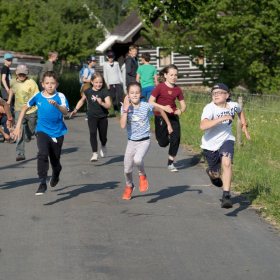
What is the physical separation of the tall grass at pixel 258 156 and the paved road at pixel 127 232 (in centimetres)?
35

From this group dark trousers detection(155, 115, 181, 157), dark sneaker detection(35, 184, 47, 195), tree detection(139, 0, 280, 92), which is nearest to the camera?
dark sneaker detection(35, 184, 47, 195)

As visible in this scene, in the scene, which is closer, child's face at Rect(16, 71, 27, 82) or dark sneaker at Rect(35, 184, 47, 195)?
dark sneaker at Rect(35, 184, 47, 195)

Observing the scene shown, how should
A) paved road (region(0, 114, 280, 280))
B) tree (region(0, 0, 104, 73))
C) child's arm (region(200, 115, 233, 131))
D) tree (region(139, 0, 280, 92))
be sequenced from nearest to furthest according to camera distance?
paved road (region(0, 114, 280, 280))
child's arm (region(200, 115, 233, 131))
tree (region(139, 0, 280, 92))
tree (region(0, 0, 104, 73))

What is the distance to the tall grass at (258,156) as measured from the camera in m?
8.30

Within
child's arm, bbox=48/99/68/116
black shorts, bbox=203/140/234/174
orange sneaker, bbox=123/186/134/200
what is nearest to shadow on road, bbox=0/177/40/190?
child's arm, bbox=48/99/68/116

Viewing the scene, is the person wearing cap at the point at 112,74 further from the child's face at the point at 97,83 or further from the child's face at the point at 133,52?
the child's face at the point at 97,83

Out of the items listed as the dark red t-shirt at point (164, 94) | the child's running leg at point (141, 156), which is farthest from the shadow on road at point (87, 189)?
the dark red t-shirt at point (164, 94)

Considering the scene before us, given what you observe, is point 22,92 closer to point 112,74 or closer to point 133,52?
point 133,52

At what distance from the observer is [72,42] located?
50.3 meters

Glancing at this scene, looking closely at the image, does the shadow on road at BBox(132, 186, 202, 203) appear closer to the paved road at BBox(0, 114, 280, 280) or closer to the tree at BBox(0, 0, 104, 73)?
the paved road at BBox(0, 114, 280, 280)

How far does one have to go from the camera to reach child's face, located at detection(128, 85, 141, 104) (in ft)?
25.4

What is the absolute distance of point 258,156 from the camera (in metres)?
11.0

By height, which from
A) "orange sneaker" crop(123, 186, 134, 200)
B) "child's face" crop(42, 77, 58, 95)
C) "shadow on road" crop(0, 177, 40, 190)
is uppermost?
"child's face" crop(42, 77, 58, 95)

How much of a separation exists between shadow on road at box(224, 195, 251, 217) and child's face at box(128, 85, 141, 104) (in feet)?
6.33
